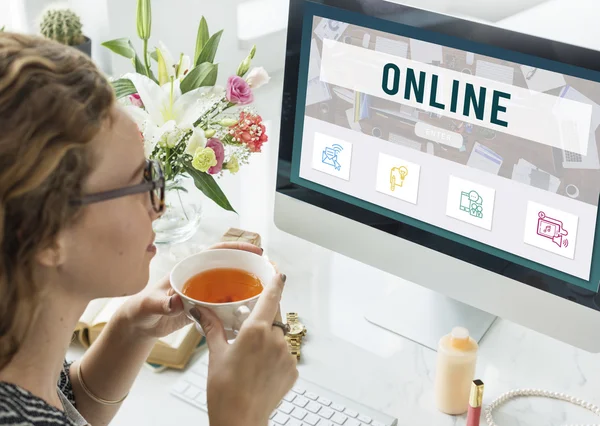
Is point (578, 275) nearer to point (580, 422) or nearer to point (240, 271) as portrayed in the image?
point (580, 422)

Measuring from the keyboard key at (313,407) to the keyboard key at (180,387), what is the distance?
0.17m

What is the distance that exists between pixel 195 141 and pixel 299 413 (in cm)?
45

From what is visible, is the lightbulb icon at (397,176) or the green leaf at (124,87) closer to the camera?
the lightbulb icon at (397,176)

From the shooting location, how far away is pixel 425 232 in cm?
116

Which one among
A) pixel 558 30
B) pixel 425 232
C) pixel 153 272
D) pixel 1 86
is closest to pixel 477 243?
pixel 425 232

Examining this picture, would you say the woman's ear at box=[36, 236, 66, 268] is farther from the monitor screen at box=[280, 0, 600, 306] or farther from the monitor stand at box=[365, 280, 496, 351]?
the monitor stand at box=[365, 280, 496, 351]

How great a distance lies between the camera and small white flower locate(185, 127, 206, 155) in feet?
4.22

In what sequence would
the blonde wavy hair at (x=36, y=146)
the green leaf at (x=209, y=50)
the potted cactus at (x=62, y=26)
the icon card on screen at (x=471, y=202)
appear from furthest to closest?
the potted cactus at (x=62, y=26)
the green leaf at (x=209, y=50)
the icon card on screen at (x=471, y=202)
the blonde wavy hair at (x=36, y=146)

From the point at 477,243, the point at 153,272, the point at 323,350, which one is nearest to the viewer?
the point at 477,243

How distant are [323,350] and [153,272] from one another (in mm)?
319

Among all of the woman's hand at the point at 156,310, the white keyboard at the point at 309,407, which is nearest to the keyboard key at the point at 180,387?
the white keyboard at the point at 309,407

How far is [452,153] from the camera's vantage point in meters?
1.08

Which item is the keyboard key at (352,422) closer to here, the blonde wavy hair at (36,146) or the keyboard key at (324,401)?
the keyboard key at (324,401)

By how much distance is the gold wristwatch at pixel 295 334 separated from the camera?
1.23 metres
